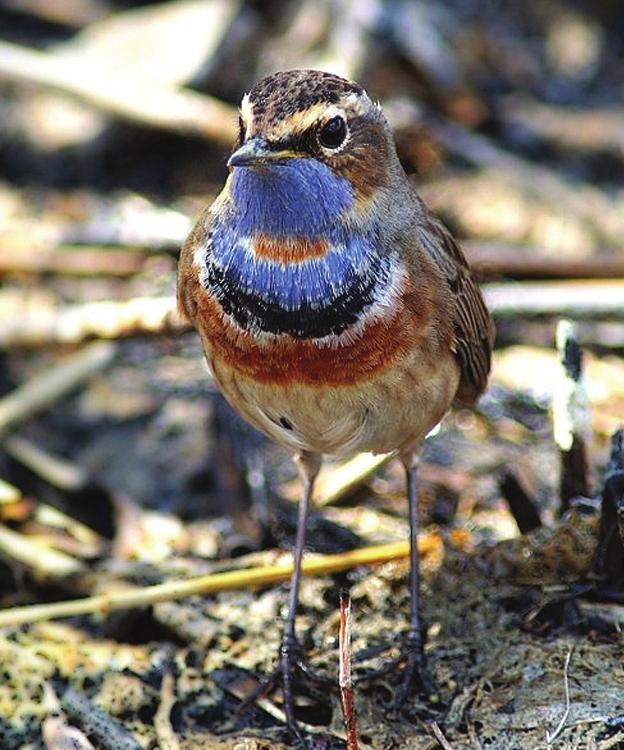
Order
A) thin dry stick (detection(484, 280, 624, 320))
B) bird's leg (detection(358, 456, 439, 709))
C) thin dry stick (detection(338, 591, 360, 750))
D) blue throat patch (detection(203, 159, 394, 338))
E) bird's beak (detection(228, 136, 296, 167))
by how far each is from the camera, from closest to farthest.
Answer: thin dry stick (detection(338, 591, 360, 750)), bird's beak (detection(228, 136, 296, 167)), blue throat patch (detection(203, 159, 394, 338)), bird's leg (detection(358, 456, 439, 709)), thin dry stick (detection(484, 280, 624, 320))

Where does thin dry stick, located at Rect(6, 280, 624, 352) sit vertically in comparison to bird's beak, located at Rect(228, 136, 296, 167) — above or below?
below

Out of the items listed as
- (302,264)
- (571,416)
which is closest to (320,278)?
(302,264)

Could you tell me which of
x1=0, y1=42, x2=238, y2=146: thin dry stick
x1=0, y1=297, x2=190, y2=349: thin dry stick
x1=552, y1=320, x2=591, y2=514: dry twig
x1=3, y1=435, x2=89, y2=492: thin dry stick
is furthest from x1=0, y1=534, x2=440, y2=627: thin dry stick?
x1=0, y1=42, x2=238, y2=146: thin dry stick

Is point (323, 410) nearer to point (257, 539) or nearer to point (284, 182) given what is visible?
point (284, 182)

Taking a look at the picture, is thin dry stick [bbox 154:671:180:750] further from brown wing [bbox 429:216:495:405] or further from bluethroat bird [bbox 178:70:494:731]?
brown wing [bbox 429:216:495:405]

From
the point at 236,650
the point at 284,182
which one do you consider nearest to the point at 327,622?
the point at 236,650

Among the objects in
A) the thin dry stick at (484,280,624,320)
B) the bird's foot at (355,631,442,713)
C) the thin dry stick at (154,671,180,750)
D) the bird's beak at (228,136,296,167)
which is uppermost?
the bird's beak at (228,136,296,167)

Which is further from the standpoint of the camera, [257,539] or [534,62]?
[534,62]
